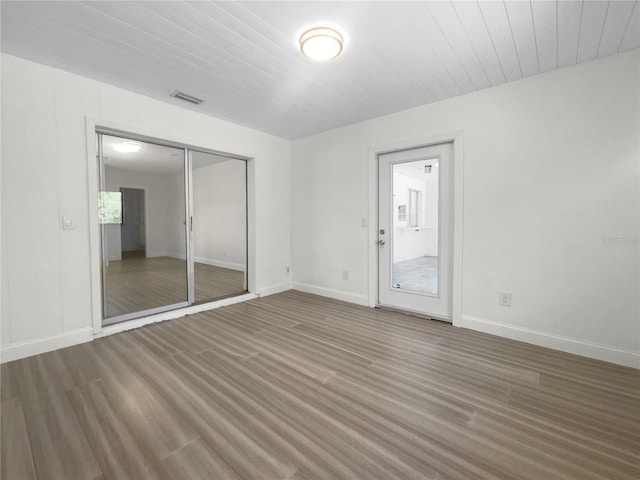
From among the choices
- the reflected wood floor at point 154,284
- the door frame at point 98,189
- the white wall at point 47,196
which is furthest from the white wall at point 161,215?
the white wall at point 47,196

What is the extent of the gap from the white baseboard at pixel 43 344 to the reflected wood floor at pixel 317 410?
0.09 meters

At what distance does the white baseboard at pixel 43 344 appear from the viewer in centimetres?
234

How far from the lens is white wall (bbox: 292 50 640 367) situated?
7.61 ft

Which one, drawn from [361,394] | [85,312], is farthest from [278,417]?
[85,312]

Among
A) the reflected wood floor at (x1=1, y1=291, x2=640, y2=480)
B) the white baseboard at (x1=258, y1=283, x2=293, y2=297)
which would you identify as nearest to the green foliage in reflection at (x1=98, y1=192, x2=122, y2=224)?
the reflected wood floor at (x1=1, y1=291, x2=640, y2=480)

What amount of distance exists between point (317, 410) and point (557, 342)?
93.7 inches

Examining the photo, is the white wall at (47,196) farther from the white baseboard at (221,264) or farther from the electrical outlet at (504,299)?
the electrical outlet at (504,299)

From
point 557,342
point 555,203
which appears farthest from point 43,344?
point 555,203

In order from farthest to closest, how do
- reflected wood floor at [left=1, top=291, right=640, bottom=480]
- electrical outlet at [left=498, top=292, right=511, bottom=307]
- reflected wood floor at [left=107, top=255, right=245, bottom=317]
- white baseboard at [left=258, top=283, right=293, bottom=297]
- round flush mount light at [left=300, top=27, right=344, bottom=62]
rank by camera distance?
1. white baseboard at [left=258, top=283, right=293, bottom=297]
2. reflected wood floor at [left=107, top=255, right=245, bottom=317]
3. electrical outlet at [left=498, top=292, right=511, bottom=307]
4. round flush mount light at [left=300, top=27, right=344, bottom=62]
5. reflected wood floor at [left=1, top=291, right=640, bottom=480]

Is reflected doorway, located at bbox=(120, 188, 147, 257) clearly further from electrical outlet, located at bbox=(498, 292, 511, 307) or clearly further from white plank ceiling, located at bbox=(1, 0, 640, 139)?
electrical outlet, located at bbox=(498, 292, 511, 307)

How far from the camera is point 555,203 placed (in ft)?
8.53

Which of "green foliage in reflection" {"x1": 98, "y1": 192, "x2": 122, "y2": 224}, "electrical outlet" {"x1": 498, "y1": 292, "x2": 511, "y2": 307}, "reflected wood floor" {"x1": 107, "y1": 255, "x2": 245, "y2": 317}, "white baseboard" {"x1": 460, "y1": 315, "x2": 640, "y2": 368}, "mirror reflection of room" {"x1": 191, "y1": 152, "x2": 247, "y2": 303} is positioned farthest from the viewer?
"mirror reflection of room" {"x1": 191, "y1": 152, "x2": 247, "y2": 303}

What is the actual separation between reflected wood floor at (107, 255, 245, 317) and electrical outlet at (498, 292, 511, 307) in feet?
11.5

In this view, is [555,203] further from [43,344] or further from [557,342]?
[43,344]
